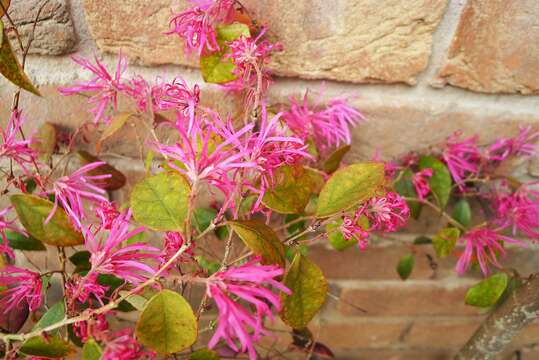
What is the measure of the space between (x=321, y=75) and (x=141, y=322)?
386 millimetres

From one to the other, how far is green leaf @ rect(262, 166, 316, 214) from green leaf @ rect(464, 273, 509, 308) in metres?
0.33

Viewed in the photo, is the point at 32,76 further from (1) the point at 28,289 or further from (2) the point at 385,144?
(2) the point at 385,144

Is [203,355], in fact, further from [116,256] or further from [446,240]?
[446,240]

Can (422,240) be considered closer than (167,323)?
No

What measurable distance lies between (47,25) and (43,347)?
35 centimetres

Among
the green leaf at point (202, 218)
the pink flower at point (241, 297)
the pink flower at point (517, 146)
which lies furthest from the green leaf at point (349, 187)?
the pink flower at point (517, 146)

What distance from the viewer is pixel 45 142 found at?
55cm

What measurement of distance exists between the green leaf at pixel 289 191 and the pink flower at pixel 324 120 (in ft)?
0.45

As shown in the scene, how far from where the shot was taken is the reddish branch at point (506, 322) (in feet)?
1.91

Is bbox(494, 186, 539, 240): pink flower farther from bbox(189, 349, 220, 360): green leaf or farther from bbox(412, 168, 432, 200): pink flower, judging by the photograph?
bbox(189, 349, 220, 360): green leaf

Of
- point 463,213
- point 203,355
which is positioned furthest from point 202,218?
point 463,213

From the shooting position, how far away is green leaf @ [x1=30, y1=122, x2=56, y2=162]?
55cm

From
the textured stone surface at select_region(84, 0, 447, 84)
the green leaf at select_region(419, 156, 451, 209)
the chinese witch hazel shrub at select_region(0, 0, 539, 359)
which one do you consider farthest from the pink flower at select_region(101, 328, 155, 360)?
the green leaf at select_region(419, 156, 451, 209)

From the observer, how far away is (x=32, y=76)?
1.77 ft
